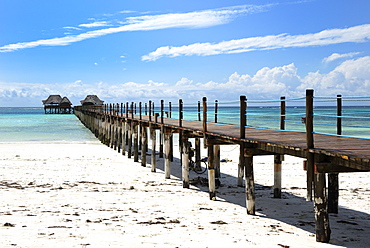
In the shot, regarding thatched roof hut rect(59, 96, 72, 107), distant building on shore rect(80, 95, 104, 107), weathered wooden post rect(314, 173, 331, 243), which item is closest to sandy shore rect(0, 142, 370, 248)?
weathered wooden post rect(314, 173, 331, 243)

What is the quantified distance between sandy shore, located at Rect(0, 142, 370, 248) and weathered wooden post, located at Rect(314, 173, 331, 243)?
196 mm

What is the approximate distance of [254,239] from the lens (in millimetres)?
7512

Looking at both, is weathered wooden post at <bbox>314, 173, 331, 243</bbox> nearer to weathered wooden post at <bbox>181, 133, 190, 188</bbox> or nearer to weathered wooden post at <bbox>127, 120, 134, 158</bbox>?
weathered wooden post at <bbox>181, 133, 190, 188</bbox>

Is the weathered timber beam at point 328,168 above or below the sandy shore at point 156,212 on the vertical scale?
above

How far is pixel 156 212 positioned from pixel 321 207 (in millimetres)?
3888

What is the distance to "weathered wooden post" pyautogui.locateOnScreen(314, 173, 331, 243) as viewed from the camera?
23.5 ft

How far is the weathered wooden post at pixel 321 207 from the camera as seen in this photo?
7.16m

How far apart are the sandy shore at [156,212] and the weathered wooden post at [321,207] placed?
196 mm

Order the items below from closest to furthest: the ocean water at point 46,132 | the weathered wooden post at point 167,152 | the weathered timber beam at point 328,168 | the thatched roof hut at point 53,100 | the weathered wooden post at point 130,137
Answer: the weathered timber beam at point 328,168 → the weathered wooden post at point 167,152 → the weathered wooden post at point 130,137 → the ocean water at point 46,132 → the thatched roof hut at point 53,100

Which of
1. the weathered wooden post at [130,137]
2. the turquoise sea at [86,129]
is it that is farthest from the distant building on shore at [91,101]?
the weathered wooden post at [130,137]

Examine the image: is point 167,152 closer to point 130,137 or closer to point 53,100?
point 130,137

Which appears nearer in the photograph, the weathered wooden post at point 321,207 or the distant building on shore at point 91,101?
the weathered wooden post at point 321,207

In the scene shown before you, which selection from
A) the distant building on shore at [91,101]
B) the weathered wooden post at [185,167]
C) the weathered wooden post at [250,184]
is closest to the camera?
the weathered wooden post at [250,184]

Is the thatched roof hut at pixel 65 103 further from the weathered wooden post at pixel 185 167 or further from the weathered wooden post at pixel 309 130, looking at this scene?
the weathered wooden post at pixel 309 130
